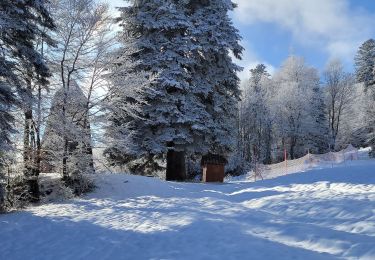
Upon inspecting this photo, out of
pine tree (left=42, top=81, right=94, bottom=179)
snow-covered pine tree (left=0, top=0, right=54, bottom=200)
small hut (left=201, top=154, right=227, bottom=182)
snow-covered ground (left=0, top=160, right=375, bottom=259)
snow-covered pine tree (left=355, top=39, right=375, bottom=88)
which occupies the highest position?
snow-covered pine tree (left=355, top=39, right=375, bottom=88)

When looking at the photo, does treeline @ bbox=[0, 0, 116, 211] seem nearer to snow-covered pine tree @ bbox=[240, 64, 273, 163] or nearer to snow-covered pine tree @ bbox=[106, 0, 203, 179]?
snow-covered pine tree @ bbox=[106, 0, 203, 179]

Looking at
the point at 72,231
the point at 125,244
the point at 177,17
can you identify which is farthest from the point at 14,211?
the point at 177,17

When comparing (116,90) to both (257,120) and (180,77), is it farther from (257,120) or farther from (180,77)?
(257,120)

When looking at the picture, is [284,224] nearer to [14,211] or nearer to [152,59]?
[14,211]

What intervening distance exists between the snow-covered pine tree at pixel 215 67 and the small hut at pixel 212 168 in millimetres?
1209

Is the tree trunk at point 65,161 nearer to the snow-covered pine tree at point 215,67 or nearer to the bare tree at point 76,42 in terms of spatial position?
the bare tree at point 76,42

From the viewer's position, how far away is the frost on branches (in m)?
19.4

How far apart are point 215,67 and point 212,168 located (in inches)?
215

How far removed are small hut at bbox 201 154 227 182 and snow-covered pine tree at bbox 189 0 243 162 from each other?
3.97 ft

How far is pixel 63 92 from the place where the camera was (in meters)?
15.0

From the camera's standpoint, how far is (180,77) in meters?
19.8

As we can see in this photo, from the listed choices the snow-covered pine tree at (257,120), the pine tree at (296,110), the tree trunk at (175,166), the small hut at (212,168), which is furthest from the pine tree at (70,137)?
the pine tree at (296,110)

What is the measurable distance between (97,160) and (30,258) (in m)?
7.67

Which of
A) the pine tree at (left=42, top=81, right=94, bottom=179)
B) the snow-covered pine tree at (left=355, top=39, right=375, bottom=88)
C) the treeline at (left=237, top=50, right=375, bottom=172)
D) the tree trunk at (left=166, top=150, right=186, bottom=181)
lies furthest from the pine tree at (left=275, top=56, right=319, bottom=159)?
the pine tree at (left=42, top=81, right=94, bottom=179)
